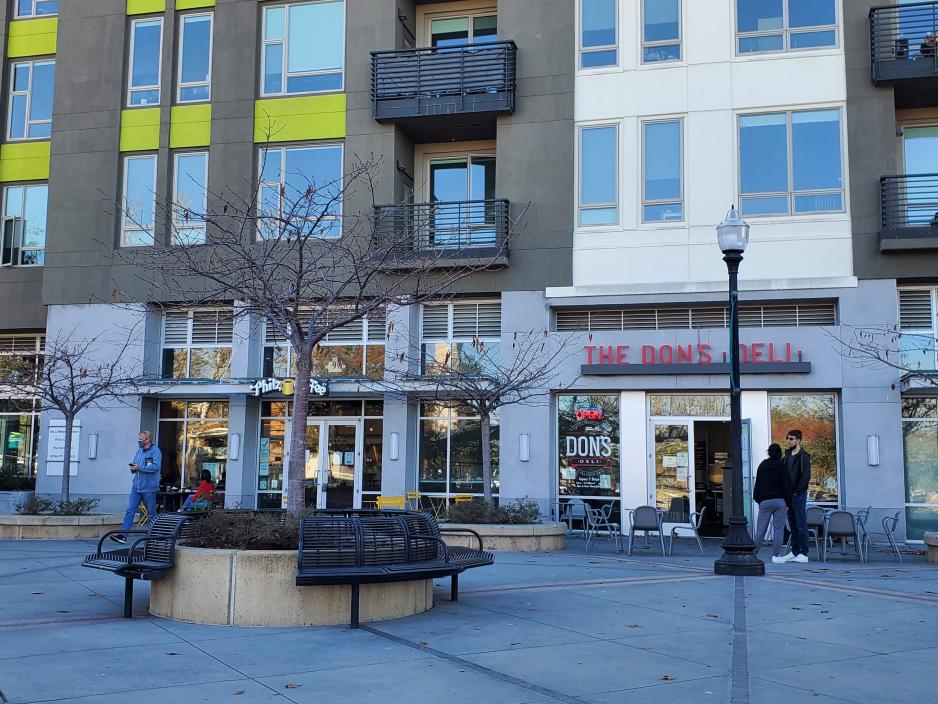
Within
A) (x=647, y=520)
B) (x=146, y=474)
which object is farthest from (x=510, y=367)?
(x=146, y=474)

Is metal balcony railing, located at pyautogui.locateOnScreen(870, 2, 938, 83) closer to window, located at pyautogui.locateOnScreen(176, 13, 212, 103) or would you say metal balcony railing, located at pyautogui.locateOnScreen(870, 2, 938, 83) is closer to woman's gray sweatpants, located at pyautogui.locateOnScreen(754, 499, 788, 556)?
woman's gray sweatpants, located at pyautogui.locateOnScreen(754, 499, 788, 556)

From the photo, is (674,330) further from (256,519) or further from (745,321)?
(256,519)

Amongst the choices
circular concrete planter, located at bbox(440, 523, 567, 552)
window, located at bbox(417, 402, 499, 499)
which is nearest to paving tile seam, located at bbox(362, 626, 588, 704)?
circular concrete planter, located at bbox(440, 523, 567, 552)

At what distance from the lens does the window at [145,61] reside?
23.7 m

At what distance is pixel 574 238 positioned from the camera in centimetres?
2067

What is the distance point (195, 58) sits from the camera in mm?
23625

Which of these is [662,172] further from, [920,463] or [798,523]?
[798,523]

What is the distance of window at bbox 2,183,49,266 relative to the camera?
80.8 feet

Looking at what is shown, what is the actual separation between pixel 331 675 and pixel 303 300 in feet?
19.6

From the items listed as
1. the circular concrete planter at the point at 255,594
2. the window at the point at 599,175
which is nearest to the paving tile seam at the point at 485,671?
the circular concrete planter at the point at 255,594

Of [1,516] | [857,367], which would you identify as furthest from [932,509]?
[1,516]

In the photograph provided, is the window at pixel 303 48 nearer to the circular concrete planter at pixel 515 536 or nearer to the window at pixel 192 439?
the window at pixel 192 439

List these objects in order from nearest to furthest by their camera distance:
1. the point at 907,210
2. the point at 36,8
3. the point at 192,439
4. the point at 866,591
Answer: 1. the point at 866,591
2. the point at 907,210
3. the point at 192,439
4. the point at 36,8

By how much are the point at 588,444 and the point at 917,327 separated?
6933 millimetres
